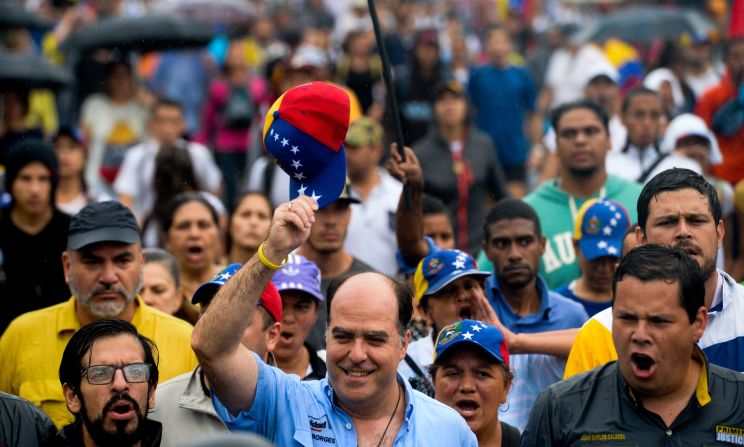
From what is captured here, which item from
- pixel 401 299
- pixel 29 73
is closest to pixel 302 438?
pixel 401 299

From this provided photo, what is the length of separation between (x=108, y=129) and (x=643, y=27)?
719cm

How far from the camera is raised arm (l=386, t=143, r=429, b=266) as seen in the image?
7715 mm

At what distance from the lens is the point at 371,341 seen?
17.0 feet

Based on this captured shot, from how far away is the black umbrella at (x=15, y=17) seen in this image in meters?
15.7

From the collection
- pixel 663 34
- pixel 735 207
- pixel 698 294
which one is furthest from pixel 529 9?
pixel 698 294

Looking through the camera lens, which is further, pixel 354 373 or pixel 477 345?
pixel 477 345

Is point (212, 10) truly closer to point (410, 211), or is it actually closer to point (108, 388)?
point (410, 211)

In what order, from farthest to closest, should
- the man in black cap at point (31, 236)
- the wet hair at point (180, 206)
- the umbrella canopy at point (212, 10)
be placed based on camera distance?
the umbrella canopy at point (212, 10) → the wet hair at point (180, 206) → the man in black cap at point (31, 236)

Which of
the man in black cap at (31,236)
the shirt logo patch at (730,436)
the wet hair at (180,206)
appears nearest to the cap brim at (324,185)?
the shirt logo patch at (730,436)

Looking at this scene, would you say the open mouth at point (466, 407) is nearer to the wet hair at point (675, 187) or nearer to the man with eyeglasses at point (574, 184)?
the wet hair at point (675, 187)

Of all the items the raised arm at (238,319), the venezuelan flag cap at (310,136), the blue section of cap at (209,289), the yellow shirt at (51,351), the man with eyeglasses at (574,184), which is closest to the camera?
the raised arm at (238,319)

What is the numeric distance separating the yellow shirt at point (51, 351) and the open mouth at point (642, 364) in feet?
8.34

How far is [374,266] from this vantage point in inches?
373

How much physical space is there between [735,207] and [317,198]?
674 centimetres
